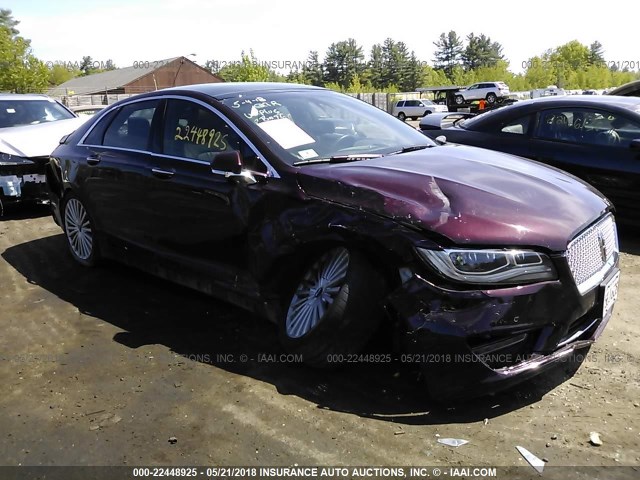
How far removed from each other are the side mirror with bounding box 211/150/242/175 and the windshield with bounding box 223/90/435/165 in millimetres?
243

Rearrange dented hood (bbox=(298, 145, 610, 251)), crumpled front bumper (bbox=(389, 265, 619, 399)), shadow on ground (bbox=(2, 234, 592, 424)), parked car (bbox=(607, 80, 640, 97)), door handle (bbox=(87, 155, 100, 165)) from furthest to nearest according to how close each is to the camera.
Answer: parked car (bbox=(607, 80, 640, 97)) → door handle (bbox=(87, 155, 100, 165)) → shadow on ground (bbox=(2, 234, 592, 424)) → dented hood (bbox=(298, 145, 610, 251)) → crumpled front bumper (bbox=(389, 265, 619, 399))

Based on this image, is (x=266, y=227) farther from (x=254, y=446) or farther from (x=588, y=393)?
(x=588, y=393)

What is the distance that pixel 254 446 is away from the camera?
2.75m

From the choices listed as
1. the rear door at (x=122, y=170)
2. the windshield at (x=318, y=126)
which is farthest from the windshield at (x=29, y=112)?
the windshield at (x=318, y=126)

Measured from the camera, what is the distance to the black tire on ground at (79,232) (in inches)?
205

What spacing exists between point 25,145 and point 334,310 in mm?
6334

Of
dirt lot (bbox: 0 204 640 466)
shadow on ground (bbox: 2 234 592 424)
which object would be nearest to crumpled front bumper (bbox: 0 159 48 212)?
shadow on ground (bbox: 2 234 592 424)

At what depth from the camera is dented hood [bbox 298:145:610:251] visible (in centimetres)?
277

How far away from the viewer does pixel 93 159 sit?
496 centimetres

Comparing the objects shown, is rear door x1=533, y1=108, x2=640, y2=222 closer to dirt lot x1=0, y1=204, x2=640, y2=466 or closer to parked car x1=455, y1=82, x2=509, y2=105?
dirt lot x1=0, y1=204, x2=640, y2=466

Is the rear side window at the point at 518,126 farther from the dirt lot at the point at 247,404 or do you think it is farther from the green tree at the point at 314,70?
the green tree at the point at 314,70

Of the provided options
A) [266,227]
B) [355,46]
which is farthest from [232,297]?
[355,46]

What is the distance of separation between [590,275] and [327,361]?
1.44m

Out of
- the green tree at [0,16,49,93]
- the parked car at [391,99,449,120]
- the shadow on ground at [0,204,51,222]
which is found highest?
the green tree at [0,16,49,93]
